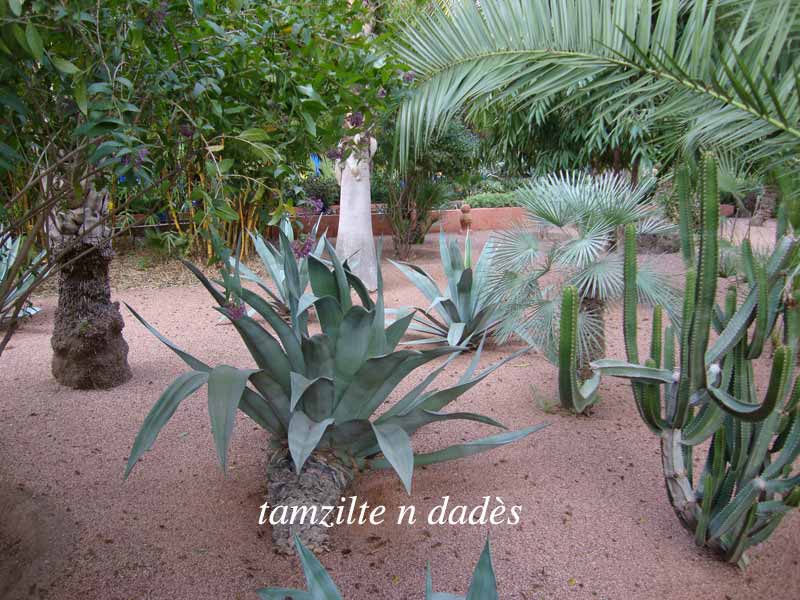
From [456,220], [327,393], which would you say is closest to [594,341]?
[327,393]

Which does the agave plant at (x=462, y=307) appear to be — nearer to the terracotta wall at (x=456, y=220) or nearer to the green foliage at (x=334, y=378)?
the green foliage at (x=334, y=378)

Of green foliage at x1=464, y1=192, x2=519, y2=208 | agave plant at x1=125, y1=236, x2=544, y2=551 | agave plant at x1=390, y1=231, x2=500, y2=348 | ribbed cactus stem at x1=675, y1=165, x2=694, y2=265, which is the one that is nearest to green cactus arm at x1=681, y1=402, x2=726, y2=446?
ribbed cactus stem at x1=675, y1=165, x2=694, y2=265

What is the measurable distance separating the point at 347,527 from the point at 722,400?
130 centimetres

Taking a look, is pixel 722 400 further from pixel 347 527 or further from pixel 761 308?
pixel 347 527

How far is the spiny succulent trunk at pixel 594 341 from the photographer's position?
3.22m

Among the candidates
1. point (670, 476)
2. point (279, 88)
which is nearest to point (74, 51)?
point (279, 88)

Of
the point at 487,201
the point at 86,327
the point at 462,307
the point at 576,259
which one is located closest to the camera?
the point at 576,259

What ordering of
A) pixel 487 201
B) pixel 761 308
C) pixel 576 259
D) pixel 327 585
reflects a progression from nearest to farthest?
1. pixel 327 585
2. pixel 761 308
3. pixel 576 259
4. pixel 487 201

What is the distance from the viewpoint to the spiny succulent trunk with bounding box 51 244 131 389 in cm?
325

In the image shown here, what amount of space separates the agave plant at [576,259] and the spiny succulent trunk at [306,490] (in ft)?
4.21

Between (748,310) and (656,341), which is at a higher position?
(748,310)

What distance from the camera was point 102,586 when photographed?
6.05ft

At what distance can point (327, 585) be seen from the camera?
1383 mm

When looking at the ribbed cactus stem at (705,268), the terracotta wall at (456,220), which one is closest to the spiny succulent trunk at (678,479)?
the ribbed cactus stem at (705,268)
